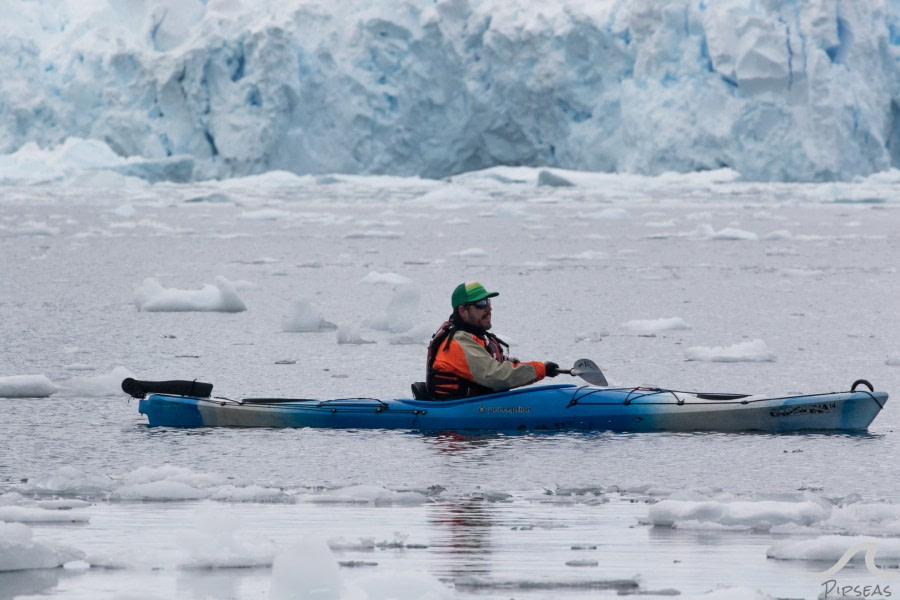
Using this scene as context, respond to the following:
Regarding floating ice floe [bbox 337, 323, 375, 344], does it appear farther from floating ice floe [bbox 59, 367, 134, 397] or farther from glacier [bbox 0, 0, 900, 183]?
glacier [bbox 0, 0, 900, 183]

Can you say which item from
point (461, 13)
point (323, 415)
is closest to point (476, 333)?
point (323, 415)

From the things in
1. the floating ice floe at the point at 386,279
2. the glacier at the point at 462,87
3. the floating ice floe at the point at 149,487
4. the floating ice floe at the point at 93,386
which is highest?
the glacier at the point at 462,87

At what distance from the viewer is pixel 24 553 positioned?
134 inches

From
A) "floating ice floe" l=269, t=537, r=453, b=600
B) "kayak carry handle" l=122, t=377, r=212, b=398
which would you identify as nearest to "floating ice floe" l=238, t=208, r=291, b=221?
"kayak carry handle" l=122, t=377, r=212, b=398

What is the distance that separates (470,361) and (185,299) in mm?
5399

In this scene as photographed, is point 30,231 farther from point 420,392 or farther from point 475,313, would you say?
point 475,313

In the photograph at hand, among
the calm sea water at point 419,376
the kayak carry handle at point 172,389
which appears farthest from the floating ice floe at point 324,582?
the kayak carry handle at point 172,389

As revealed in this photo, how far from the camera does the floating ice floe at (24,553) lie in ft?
11.1

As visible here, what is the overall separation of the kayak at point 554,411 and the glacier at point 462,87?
25.3 metres

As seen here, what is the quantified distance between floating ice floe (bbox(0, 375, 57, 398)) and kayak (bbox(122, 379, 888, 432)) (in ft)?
2.98

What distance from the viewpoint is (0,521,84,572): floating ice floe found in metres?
3.39

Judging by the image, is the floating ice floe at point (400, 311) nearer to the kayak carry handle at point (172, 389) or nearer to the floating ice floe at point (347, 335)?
the floating ice floe at point (347, 335)

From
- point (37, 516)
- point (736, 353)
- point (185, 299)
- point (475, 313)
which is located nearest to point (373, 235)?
point (185, 299)

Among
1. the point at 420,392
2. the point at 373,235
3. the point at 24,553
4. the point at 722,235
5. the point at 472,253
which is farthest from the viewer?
the point at 373,235
